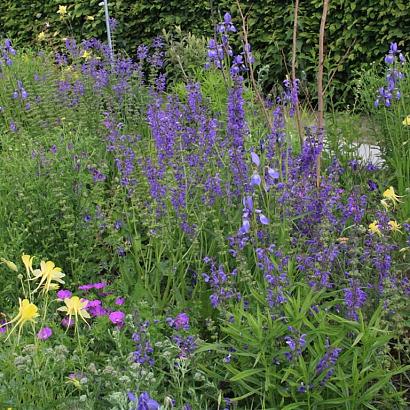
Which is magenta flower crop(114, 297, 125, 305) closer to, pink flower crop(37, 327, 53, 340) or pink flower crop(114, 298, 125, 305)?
pink flower crop(114, 298, 125, 305)

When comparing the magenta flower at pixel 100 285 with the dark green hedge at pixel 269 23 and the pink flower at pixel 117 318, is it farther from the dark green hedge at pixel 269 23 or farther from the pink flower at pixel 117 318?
the dark green hedge at pixel 269 23

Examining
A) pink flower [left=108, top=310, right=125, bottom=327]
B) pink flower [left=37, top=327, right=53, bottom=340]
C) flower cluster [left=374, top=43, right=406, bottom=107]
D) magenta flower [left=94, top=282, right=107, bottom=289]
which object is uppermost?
flower cluster [left=374, top=43, right=406, bottom=107]

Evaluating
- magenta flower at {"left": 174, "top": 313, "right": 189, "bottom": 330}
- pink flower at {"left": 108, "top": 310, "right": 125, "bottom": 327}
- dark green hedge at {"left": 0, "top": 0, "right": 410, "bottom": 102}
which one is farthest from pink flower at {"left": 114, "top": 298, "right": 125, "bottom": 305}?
dark green hedge at {"left": 0, "top": 0, "right": 410, "bottom": 102}

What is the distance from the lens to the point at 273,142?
117 inches

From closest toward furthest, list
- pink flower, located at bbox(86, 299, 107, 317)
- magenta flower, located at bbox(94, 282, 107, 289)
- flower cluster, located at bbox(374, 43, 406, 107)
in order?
pink flower, located at bbox(86, 299, 107, 317), magenta flower, located at bbox(94, 282, 107, 289), flower cluster, located at bbox(374, 43, 406, 107)

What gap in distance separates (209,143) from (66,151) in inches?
31.1

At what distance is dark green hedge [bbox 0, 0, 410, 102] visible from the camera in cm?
692

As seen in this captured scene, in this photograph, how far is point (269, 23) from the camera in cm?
770

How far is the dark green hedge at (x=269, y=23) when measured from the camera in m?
6.92

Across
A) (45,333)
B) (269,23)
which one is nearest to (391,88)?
(45,333)

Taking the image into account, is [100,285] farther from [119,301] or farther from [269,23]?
[269,23]

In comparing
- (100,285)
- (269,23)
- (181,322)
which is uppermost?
(181,322)

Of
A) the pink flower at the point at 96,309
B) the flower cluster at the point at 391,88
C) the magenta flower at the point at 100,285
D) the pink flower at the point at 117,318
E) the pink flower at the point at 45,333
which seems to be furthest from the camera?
the flower cluster at the point at 391,88

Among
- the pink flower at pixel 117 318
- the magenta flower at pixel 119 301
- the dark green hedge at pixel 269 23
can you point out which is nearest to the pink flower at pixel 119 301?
the magenta flower at pixel 119 301
